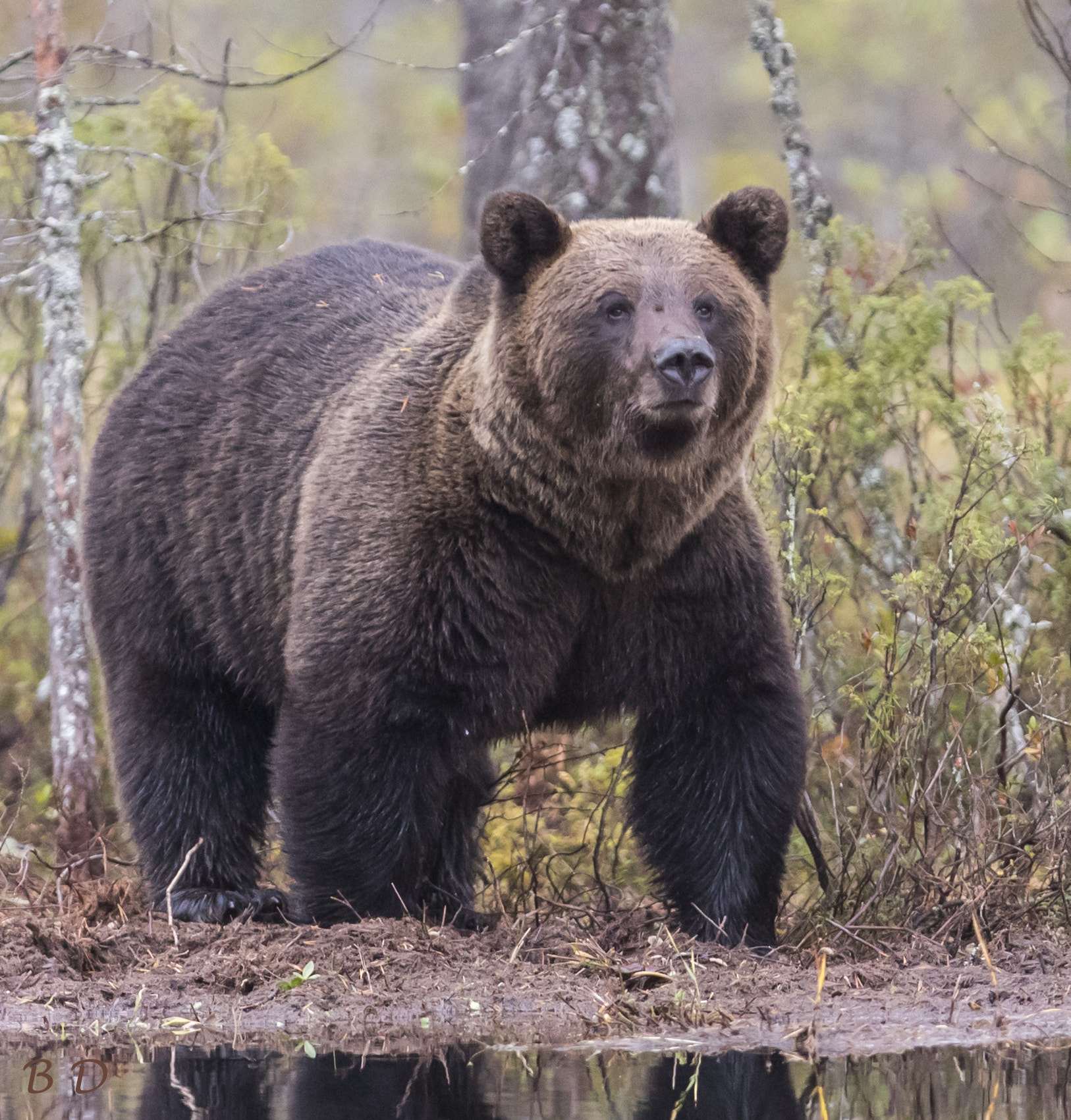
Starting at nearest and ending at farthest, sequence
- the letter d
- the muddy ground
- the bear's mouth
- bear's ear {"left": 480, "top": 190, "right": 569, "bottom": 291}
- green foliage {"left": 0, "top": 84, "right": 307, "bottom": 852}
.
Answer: the letter d < the muddy ground < the bear's mouth < bear's ear {"left": 480, "top": 190, "right": 569, "bottom": 291} < green foliage {"left": 0, "top": 84, "right": 307, "bottom": 852}

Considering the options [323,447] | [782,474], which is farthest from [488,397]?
[782,474]

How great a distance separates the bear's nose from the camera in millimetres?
5375

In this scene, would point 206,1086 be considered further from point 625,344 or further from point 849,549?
point 849,549

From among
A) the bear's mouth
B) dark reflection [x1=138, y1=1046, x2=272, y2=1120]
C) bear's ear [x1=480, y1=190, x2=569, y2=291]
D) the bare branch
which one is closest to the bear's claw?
dark reflection [x1=138, y1=1046, x2=272, y2=1120]

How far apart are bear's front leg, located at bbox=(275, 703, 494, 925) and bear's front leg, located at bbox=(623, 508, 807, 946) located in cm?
76

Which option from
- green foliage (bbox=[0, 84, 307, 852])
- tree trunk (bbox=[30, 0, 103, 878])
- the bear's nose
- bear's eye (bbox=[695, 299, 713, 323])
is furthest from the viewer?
green foliage (bbox=[0, 84, 307, 852])

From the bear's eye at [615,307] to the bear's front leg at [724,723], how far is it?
906mm

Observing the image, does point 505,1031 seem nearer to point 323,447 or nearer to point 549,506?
point 549,506

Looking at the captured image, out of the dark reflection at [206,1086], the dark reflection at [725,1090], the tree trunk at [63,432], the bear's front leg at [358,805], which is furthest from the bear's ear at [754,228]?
the tree trunk at [63,432]

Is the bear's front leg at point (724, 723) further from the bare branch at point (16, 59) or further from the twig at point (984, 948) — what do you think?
the bare branch at point (16, 59)

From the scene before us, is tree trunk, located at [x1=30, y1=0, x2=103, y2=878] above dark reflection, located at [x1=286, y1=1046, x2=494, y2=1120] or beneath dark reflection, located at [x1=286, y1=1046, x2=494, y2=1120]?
above

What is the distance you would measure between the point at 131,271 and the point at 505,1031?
617cm

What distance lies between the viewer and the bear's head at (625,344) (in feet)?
18.5

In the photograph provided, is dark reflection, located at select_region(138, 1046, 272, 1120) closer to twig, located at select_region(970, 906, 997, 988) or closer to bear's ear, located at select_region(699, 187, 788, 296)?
twig, located at select_region(970, 906, 997, 988)
